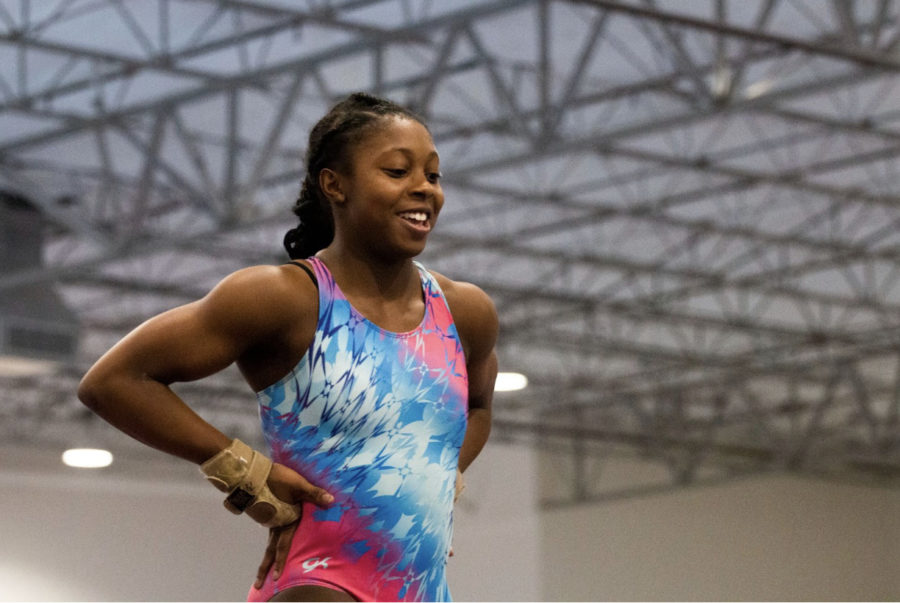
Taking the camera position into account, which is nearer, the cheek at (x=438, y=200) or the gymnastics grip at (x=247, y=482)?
the gymnastics grip at (x=247, y=482)

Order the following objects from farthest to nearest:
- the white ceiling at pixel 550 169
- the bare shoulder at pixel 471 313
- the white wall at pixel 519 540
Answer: the white wall at pixel 519 540 < the white ceiling at pixel 550 169 < the bare shoulder at pixel 471 313

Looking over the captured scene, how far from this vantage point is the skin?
243 cm

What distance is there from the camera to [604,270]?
19.1 meters

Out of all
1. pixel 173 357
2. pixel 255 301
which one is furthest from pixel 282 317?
pixel 173 357

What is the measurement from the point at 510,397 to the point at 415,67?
12.4 metres

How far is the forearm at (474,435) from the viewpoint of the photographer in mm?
2896

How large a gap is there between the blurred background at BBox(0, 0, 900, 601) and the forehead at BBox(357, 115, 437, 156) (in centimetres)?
703

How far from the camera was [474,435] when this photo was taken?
2912 millimetres

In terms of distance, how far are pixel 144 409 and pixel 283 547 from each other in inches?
12.6

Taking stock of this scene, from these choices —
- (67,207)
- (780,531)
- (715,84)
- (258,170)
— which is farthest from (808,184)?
(780,531)

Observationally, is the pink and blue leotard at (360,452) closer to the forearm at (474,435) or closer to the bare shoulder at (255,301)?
the bare shoulder at (255,301)

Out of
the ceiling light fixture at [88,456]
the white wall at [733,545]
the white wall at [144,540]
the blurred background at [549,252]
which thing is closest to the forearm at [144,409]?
the blurred background at [549,252]

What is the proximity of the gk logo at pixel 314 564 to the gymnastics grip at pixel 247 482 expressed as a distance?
77mm

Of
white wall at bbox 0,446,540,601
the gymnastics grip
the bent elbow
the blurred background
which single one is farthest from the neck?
white wall at bbox 0,446,540,601
